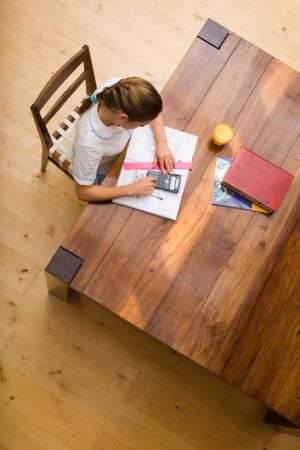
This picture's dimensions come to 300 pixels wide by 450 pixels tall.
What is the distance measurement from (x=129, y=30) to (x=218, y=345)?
1960 mm

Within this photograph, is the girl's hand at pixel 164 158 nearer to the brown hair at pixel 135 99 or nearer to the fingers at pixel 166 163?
the fingers at pixel 166 163

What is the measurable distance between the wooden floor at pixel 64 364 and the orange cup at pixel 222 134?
92 centimetres

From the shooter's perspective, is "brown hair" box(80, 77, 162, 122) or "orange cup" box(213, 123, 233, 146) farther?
"orange cup" box(213, 123, 233, 146)

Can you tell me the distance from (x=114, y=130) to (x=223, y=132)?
1.42 ft

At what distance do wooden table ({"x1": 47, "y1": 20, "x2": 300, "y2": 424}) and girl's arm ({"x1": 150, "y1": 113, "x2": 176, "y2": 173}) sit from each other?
82 millimetres

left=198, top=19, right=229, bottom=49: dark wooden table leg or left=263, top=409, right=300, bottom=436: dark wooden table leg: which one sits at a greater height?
left=198, top=19, right=229, bottom=49: dark wooden table leg

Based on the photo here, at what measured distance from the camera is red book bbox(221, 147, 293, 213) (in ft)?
5.54

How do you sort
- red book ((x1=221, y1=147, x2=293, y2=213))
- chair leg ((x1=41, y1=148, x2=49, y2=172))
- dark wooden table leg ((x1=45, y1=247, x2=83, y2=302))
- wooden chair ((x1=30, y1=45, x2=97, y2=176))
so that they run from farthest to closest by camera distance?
chair leg ((x1=41, y1=148, x2=49, y2=172)), wooden chair ((x1=30, y1=45, x2=97, y2=176)), red book ((x1=221, y1=147, x2=293, y2=213)), dark wooden table leg ((x1=45, y1=247, x2=83, y2=302))

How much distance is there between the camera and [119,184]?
66.6 inches

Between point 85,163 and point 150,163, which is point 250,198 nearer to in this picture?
point 150,163

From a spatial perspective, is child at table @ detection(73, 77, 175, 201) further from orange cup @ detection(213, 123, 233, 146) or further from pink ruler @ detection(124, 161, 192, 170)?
orange cup @ detection(213, 123, 233, 146)

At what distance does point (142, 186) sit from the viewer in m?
1.65

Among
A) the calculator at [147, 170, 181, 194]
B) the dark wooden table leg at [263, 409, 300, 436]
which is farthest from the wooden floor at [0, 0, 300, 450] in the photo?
the calculator at [147, 170, 181, 194]

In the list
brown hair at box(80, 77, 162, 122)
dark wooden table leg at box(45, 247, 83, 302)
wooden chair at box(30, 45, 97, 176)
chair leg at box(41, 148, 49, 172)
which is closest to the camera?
brown hair at box(80, 77, 162, 122)
